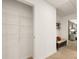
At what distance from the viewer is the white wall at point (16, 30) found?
2939 mm

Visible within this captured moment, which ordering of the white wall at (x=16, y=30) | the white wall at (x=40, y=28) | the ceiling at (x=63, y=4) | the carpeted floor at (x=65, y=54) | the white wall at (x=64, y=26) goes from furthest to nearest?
1. the white wall at (x=64, y=26)
2. the ceiling at (x=63, y=4)
3. the carpeted floor at (x=65, y=54)
4. the white wall at (x=40, y=28)
5. the white wall at (x=16, y=30)

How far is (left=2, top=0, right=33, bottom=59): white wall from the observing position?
116 inches

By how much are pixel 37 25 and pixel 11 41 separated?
1.02 metres

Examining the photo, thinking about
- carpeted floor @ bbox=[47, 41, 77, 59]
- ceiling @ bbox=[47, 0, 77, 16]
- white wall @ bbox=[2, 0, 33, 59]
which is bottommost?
carpeted floor @ bbox=[47, 41, 77, 59]

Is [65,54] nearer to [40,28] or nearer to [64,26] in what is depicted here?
[40,28]

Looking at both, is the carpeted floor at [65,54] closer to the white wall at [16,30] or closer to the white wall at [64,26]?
the white wall at [16,30]

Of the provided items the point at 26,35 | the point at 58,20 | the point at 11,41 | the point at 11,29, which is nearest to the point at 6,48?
the point at 11,41

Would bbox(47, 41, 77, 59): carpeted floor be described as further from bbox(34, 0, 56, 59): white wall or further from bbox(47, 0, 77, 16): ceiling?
bbox(47, 0, 77, 16): ceiling

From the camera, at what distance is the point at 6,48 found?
115 inches

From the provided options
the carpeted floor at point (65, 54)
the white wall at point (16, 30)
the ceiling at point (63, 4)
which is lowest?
the carpeted floor at point (65, 54)

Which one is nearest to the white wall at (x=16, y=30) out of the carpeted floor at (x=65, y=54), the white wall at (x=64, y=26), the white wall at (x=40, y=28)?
the white wall at (x=40, y=28)

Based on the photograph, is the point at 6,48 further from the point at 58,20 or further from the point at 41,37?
the point at 58,20

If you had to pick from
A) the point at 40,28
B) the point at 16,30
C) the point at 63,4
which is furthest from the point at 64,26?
the point at 16,30

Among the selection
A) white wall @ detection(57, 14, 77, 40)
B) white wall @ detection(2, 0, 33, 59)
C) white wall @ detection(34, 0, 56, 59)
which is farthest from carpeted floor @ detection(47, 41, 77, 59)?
white wall @ detection(57, 14, 77, 40)
